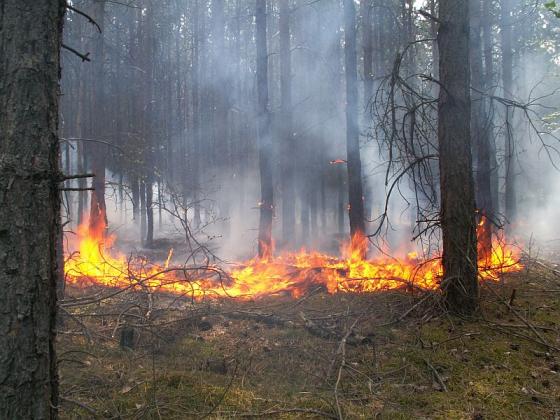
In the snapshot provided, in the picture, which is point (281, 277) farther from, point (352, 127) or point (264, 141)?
point (264, 141)

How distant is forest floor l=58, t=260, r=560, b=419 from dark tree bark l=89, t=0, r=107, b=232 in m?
6.14

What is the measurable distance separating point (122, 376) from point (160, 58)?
1013 inches

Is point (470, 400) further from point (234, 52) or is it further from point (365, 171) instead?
point (234, 52)

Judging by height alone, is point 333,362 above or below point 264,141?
below

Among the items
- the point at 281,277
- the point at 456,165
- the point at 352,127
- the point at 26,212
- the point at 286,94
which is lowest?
the point at 281,277

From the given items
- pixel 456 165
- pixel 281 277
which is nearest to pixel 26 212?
pixel 456 165

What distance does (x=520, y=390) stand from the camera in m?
4.02

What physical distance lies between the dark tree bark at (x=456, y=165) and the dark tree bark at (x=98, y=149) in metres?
8.71

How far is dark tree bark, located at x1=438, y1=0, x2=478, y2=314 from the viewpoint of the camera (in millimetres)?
5730

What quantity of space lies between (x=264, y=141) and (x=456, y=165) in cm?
876

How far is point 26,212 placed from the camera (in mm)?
2281

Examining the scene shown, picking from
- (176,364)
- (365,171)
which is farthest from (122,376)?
(365,171)

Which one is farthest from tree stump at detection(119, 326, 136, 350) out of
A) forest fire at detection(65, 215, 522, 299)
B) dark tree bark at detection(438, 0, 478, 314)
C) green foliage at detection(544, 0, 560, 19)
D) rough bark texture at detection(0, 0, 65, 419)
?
green foliage at detection(544, 0, 560, 19)

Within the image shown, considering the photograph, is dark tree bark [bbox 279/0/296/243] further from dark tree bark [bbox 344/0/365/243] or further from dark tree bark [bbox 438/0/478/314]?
dark tree bark [bbox 438/0/478/314]
